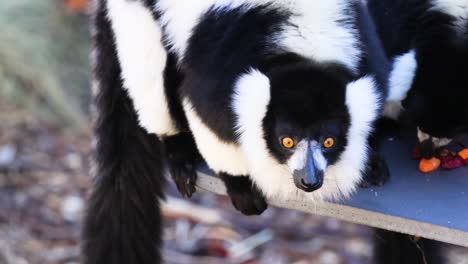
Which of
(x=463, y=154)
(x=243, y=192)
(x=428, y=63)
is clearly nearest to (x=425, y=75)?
Result: (x=428, y=63)

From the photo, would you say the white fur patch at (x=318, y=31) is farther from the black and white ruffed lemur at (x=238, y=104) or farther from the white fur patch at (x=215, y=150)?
the white fur patch at (x=215, y=150)

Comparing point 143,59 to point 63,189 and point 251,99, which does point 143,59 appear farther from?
point 63,189

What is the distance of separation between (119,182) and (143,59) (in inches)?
21.9

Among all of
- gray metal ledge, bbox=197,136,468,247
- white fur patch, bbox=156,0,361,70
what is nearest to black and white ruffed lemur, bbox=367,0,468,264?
gray metal ledge, bbox=197,136,468,247

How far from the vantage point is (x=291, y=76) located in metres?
2.83

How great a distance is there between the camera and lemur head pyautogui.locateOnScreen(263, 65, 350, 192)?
2.80 metres

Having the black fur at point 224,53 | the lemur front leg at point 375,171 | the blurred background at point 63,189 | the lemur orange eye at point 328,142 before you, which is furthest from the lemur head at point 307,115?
the blurred background at point 63,189

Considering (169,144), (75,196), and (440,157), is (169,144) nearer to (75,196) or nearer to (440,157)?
(440,157)

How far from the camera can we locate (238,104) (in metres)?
2.94

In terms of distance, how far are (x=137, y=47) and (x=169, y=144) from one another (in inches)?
17.8

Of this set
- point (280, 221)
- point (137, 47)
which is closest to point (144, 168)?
point (137, 47)

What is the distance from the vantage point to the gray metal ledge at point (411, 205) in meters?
2.85

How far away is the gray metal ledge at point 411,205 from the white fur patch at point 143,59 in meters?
0.40

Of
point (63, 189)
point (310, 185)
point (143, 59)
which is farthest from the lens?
point (63, 189)
